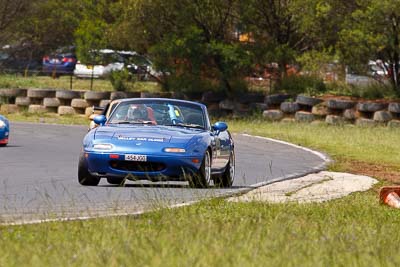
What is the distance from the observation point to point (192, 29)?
40781 mm

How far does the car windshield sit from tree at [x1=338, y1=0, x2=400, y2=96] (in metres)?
20.1

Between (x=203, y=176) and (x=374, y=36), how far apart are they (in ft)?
75.2

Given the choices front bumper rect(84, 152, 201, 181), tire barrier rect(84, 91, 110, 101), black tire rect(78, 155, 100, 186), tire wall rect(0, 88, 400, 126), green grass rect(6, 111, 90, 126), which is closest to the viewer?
front bumper rect(84, 152, 201, 181)

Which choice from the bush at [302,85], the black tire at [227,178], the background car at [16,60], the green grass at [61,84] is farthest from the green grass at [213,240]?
the background car at [16,60]

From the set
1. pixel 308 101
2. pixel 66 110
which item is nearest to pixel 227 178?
pixel 308 101

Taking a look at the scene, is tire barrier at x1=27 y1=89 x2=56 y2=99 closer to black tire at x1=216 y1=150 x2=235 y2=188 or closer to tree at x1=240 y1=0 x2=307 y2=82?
tree at x1=240 y1=0 x2=307 y2=82

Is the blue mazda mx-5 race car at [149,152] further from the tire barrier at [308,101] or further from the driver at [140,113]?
the tire barrier at [308,101]

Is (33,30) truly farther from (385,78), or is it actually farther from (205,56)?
(385,78)

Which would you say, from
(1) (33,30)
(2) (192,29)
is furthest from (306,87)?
(1) (33,30)

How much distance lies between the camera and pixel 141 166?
16.0 m

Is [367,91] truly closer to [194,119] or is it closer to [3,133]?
[3,133]

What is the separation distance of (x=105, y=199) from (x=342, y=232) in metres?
4.16

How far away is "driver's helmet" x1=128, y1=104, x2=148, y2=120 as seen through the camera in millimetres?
17500

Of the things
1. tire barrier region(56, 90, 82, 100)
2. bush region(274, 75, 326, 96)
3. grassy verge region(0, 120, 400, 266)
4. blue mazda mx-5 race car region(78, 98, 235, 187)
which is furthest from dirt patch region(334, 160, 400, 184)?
tire barrier region(56, 90, 82, 100)
